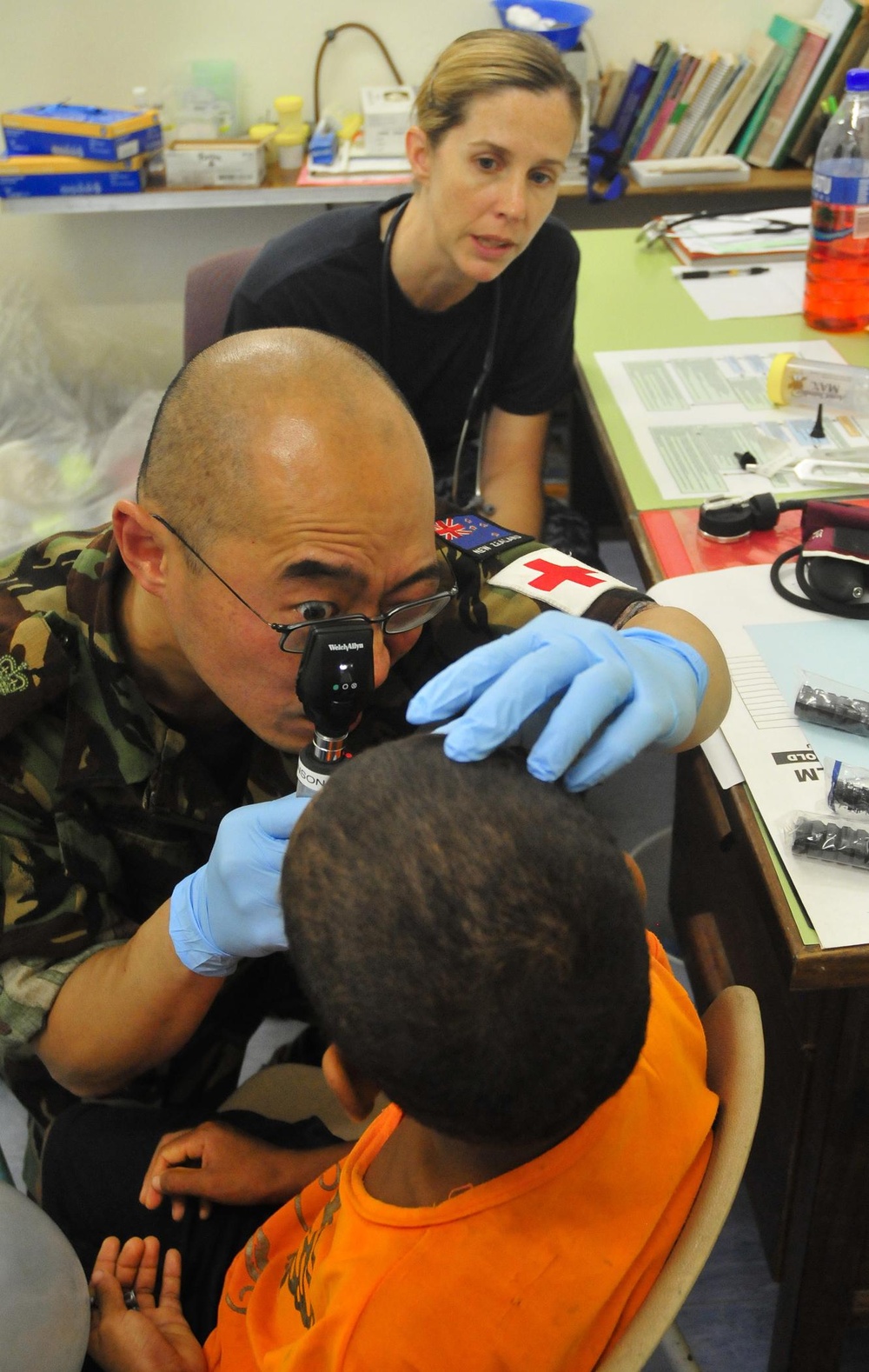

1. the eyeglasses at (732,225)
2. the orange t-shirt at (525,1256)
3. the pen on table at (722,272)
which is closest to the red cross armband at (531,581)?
the orange t-shirt at (525,1256)

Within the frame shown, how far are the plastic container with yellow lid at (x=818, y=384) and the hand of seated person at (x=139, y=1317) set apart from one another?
5.25 feet

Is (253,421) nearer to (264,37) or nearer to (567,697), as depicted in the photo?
(567,697)

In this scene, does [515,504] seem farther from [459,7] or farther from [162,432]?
[459,7]

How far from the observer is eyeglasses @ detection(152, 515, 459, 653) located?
99cm

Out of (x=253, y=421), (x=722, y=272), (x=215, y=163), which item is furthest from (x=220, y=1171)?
(x=215, y=163)

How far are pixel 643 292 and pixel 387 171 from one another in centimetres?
118

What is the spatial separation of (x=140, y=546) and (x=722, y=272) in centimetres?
182

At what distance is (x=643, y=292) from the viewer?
241cm

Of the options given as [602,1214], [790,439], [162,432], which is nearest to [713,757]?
[602,1214]

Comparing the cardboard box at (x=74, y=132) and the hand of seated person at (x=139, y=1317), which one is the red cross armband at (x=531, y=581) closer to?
the hand of seated person at (x=139, y=1317)

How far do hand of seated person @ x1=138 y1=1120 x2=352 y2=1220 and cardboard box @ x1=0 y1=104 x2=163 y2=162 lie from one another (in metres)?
2.91

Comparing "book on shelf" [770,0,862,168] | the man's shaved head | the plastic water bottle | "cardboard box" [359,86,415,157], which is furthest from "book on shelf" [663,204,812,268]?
the man's shaved head

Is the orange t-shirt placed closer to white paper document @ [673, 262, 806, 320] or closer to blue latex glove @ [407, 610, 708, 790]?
blue latex glove @ [407, 610, 708, 790]

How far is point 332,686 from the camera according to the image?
0.92 m
